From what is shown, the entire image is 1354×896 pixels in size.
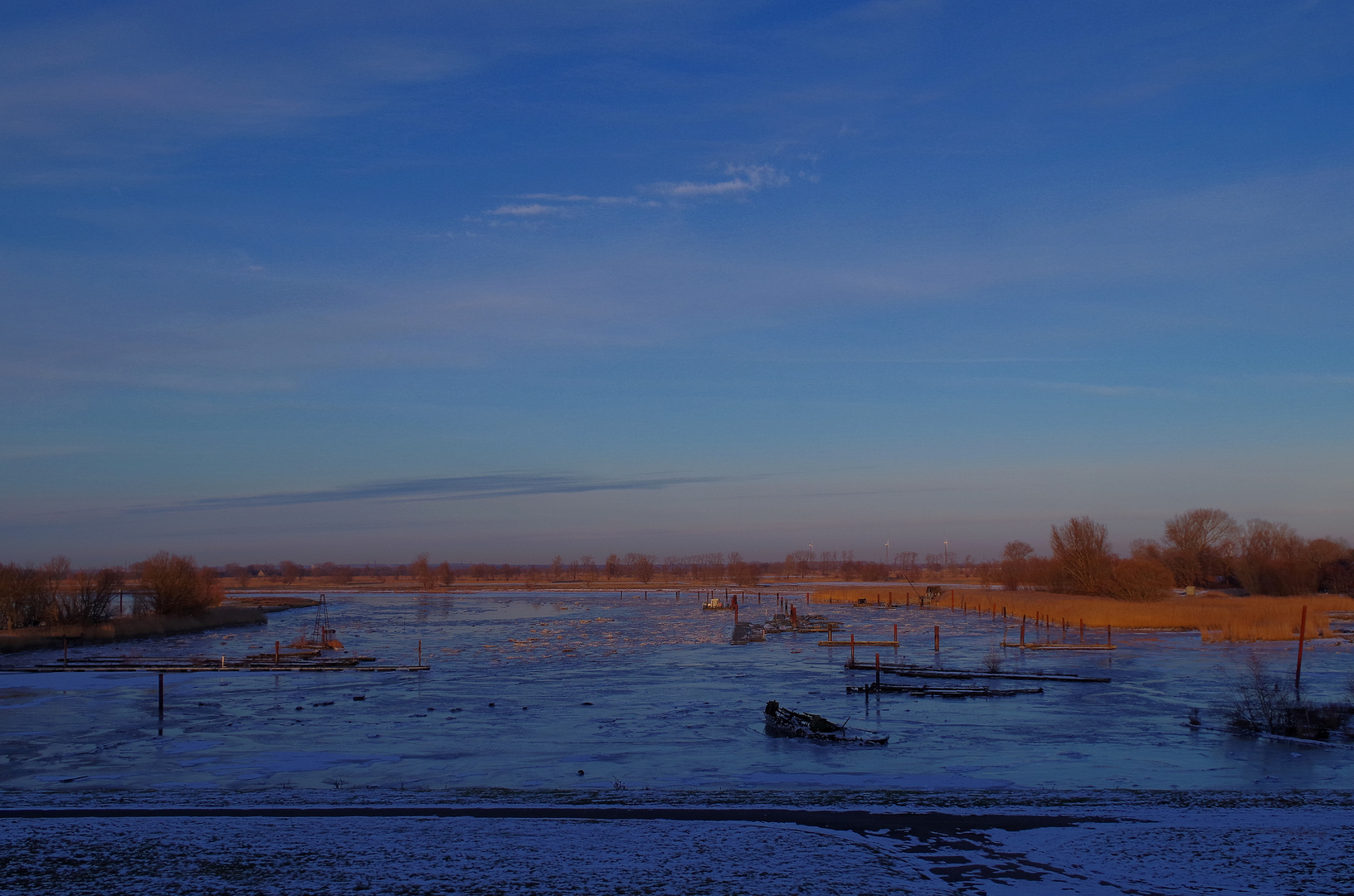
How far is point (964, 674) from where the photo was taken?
34344 mm

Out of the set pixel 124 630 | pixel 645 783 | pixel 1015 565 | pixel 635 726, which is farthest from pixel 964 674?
pixel 1015 565

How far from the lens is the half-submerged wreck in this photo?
20.8m

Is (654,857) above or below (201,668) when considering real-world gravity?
above

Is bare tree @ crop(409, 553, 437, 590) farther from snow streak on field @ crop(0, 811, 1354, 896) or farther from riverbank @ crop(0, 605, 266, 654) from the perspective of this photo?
snow streak on field @ crop(0, 811, 1354, 896)

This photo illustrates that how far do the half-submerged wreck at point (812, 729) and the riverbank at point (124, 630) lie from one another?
110 ft

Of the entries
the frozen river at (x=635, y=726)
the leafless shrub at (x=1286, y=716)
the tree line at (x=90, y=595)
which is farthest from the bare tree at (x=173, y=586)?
the leafless shrub at (x=1286, y=716)

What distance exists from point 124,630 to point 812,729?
5065 cm

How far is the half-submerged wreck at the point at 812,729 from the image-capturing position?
68.3ft

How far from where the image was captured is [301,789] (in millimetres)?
15789

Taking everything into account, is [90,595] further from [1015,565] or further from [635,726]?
[1015,565]

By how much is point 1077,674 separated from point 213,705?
90.0ft

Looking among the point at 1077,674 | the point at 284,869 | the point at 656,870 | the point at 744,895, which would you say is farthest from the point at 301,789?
the point at 1077,674

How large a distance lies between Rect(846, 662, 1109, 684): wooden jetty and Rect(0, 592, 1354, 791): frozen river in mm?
848

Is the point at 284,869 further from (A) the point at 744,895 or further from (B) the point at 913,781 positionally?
(B) the point at 913,781
